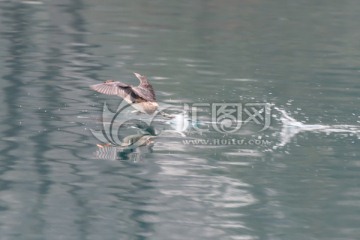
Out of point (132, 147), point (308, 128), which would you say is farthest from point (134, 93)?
A: point (308, 128)

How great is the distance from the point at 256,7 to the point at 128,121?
10.3 metres

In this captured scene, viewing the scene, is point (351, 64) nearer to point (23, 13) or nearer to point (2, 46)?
point (2, 46)

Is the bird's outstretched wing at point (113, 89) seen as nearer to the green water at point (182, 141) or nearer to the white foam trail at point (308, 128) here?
the green water at point (182, 141)

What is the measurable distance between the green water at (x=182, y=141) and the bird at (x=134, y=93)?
28 cm

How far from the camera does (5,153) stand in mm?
8922

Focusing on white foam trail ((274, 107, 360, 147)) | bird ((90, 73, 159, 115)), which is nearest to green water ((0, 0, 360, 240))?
white foam trail ((274, 107, 360, 147))

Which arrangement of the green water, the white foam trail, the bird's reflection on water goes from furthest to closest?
the white foam trail, the bird's reflection on water, the green water

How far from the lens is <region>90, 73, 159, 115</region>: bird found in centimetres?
987

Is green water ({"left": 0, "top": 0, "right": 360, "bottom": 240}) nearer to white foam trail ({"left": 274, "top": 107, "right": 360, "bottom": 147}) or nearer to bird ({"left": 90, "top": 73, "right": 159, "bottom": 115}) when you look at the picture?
white foam trail ({"left": 274, "top": 107, "right": 360, "bottom": 147})

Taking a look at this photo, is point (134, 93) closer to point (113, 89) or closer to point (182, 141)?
point (113, 89)

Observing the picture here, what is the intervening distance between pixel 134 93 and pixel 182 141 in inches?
32.2

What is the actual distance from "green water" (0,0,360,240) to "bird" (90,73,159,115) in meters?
0.28

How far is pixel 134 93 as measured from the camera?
394 inches

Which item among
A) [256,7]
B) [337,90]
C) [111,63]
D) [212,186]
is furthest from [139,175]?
[256,7]
